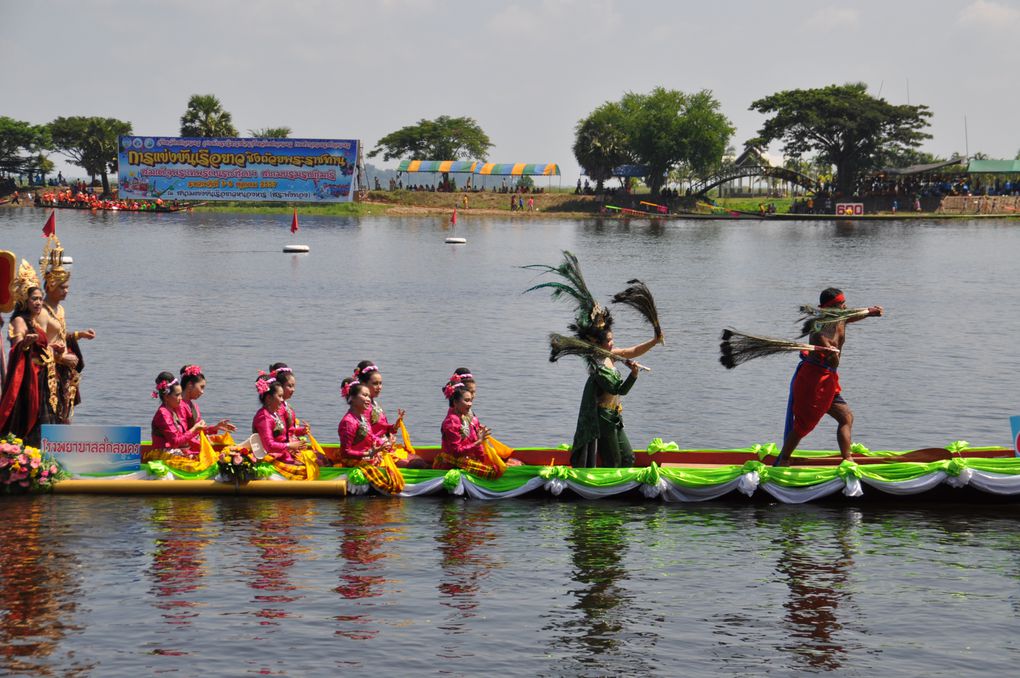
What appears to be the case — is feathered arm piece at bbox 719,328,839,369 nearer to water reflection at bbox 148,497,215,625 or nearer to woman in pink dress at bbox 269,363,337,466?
woman in pink dress at bbox 269,363,337,466

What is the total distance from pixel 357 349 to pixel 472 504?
18.1 m

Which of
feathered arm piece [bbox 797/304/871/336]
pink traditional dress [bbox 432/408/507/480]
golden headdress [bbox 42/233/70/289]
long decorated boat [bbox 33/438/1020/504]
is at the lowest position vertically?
long decorated boat [bbox 33/438/1020/504]

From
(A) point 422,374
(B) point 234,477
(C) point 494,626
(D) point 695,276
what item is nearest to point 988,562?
(C) point 494,626

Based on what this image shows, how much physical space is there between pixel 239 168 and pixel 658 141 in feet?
124

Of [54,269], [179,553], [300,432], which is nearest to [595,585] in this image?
[179,553]

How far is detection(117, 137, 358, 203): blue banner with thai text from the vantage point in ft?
352

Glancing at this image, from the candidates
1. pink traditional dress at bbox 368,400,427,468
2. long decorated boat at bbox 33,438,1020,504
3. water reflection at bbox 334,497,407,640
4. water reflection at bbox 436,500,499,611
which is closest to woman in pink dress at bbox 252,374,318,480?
long decorated boat at bbox 33,438,1020,504

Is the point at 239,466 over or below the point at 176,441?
below

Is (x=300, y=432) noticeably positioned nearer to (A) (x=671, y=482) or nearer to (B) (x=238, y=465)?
(B) (x=238, y=465)

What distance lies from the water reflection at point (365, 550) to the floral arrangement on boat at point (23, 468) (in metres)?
3.58

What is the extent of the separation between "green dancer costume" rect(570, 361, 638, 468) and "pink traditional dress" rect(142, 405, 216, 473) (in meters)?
4.50

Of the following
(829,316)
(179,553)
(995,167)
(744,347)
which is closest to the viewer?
(179,553)

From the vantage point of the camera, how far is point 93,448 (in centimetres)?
1625

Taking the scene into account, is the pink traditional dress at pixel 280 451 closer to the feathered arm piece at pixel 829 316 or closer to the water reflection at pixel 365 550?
the water reflection at pixel 365 550
